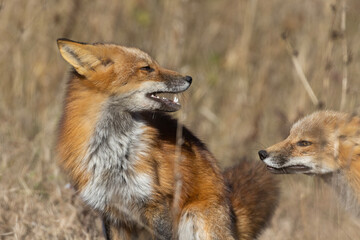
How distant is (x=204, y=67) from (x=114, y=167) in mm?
5156

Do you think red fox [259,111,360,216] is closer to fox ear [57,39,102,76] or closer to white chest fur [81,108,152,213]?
white chest fur [81,108,152,213]

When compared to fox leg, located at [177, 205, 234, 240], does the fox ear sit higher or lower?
higher

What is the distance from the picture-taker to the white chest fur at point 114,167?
4.30 m

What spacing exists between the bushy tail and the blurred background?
0.72 m

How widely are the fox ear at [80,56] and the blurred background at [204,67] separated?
1.66 metres

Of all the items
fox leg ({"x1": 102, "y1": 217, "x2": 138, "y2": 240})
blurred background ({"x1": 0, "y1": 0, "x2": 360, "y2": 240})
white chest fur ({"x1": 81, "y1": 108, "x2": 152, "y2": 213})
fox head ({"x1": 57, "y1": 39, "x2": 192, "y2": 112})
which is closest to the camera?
white chest fur ({"x1": 81, "y1": 108, "x2": 152, "y2": 213})

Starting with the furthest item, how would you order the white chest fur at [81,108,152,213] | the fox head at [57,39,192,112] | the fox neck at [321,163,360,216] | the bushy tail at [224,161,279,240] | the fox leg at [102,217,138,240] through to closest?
the bushy tail at [224,161,279,240] → the fox neck at [321,163,360,216] → the fox leg at [102,217,138,240] → the fox head at [57,39,192,112] → the white chest fur at [81,108,152,213]

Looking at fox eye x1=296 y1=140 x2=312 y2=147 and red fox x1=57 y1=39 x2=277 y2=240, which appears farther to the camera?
fox eye x1=296 y1=140 x2=312 y2=147

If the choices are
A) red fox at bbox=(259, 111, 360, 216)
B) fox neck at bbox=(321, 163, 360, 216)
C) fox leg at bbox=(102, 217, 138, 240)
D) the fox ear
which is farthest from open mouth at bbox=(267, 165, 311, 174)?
the fox ear

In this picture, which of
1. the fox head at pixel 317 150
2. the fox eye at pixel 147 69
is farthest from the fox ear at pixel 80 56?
the fox head at pixel 317 150

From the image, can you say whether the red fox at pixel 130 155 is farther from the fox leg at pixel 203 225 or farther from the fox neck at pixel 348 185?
the fox neck at pixel 348 185

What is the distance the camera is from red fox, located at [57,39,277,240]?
4324mm

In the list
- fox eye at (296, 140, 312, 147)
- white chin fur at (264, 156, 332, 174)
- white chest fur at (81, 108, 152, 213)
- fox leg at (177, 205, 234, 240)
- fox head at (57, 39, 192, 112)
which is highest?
fox head at (57, 39, 192, 112)

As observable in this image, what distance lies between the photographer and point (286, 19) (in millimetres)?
9070
